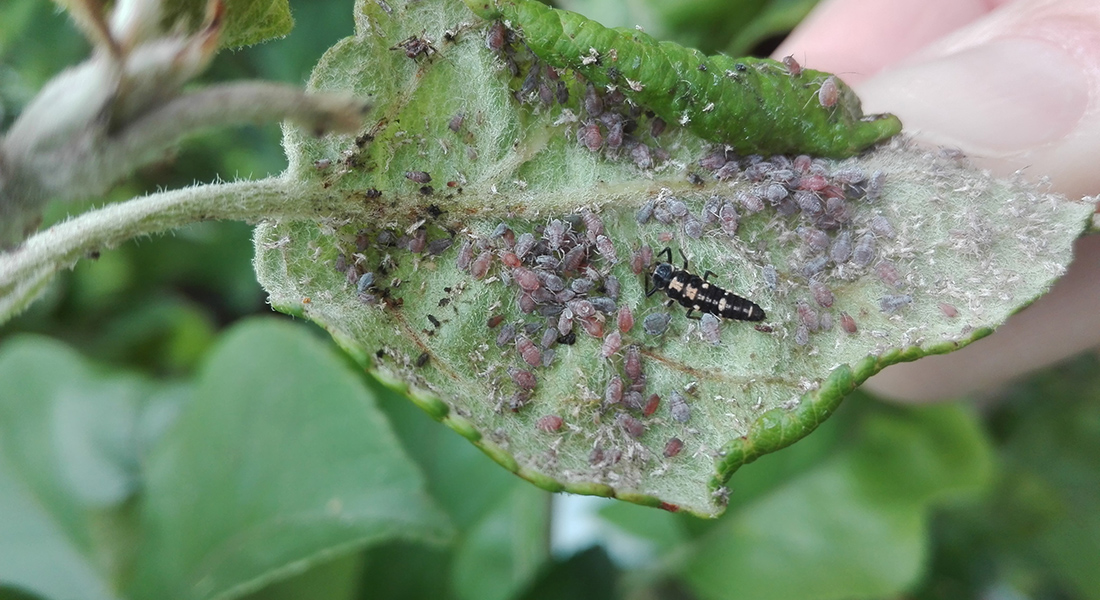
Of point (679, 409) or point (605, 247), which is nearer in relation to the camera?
point (679, 409)

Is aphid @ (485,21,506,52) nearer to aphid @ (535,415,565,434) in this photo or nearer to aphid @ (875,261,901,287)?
aphid @ (535,415,565,434)

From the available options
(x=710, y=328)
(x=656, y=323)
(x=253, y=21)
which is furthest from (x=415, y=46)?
(x=710, y=328)

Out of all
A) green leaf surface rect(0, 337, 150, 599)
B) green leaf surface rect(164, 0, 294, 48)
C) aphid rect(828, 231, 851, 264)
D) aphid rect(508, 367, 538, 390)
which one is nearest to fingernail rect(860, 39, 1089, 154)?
aphid rect(828, 231, 851, 264)

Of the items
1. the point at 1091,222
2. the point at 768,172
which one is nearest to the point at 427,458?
the point at 768,172

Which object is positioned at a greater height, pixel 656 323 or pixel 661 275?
pixel 661 275

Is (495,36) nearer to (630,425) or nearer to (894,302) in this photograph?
(630,425)

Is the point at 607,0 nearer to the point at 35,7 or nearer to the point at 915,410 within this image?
the point at 915,410

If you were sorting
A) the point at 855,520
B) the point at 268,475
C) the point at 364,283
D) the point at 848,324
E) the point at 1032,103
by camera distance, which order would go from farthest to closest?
the point at 855,520
the point at 268,475
the point at 1032,103
the point at 848,324
the point at 364,283
